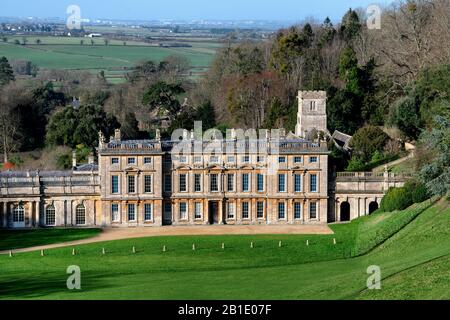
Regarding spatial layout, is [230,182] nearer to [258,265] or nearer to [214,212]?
[214,212]

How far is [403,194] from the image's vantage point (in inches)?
2434

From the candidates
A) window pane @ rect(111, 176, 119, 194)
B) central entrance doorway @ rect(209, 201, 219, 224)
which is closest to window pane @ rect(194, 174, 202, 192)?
central entrance doorway @ rect(209, 201, 219, 224)

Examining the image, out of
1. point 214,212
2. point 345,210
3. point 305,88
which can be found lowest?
point 345,210

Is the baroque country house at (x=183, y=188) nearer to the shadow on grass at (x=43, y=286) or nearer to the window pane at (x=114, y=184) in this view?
the window pane at (x=114, y=184)

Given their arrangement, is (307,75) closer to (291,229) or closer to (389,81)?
(389,81)

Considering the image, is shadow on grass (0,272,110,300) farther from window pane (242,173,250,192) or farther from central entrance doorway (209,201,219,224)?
window pane (242,173,250,192)

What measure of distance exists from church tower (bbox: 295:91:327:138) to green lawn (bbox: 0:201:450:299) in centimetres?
1724

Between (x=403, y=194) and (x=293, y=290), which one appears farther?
(x=403, y=194)

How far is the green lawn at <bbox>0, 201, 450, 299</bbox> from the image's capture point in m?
43.5

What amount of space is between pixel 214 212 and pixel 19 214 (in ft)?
35.3

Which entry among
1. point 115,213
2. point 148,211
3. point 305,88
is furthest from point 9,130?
point 148,211

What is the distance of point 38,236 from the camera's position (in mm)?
61062
